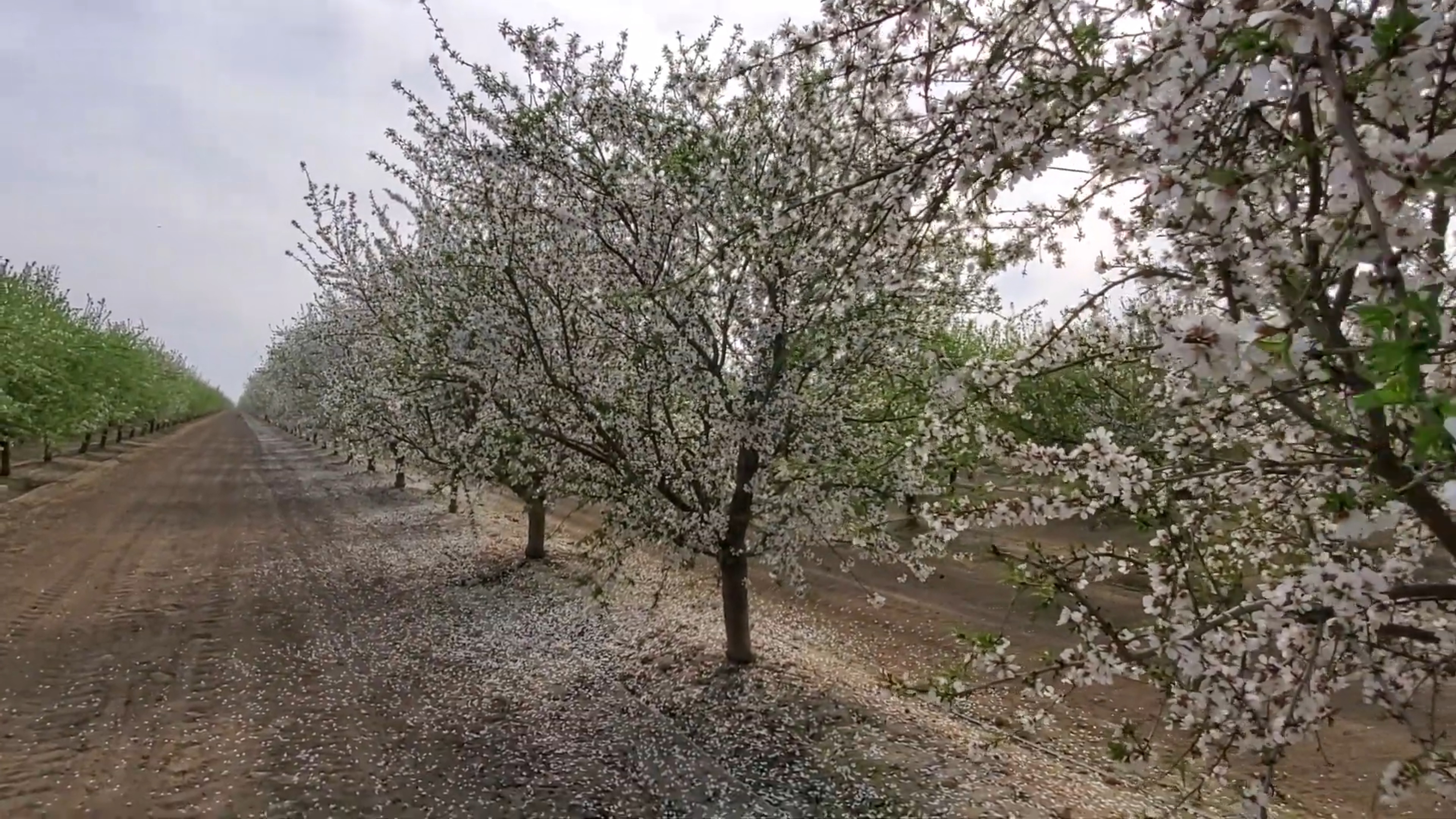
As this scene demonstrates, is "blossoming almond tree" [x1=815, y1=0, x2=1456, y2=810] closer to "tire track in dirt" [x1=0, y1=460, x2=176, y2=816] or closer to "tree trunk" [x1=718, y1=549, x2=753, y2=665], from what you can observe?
"tree trunk" [x1=718, y1=549, x2=753, y2=665]

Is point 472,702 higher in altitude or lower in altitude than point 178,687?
higher

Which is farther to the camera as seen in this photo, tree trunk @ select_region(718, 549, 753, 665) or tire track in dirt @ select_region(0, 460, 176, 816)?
tree trunk @ select_region(718, 549, 753, 665)

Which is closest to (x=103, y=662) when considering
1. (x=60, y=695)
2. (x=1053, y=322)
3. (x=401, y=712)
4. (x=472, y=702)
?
(x=60, y=695)

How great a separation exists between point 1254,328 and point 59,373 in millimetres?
28951

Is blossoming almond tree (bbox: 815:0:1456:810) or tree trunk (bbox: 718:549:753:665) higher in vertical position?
blossoming almond tree (bbox: 815:0:1456:810)

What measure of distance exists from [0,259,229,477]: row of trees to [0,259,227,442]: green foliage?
0.04 meters

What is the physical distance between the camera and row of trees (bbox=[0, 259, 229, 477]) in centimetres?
2012

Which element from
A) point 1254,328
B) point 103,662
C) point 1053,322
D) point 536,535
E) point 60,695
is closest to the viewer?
point 1254,328

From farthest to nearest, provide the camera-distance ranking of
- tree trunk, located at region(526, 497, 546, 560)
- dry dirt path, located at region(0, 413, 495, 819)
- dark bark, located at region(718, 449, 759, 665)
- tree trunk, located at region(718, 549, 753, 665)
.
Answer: tree trunk, located at region(526, 497, 546, 560)
tree trunk, located at region(718, 549, 753, 665)
dark bark, located at region(718, 449, 759, 665)
dry dirt path, located at region(0, 413, 495, 819)

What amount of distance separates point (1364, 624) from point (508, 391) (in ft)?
24.3

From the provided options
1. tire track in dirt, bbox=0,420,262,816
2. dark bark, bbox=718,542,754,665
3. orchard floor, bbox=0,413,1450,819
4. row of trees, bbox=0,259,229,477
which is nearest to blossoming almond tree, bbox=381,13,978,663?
dark bark, bbox=718,542,754,665

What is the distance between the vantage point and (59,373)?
22.6 m

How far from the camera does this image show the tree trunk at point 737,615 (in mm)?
8297

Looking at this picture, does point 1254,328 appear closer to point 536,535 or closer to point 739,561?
point 739,561
